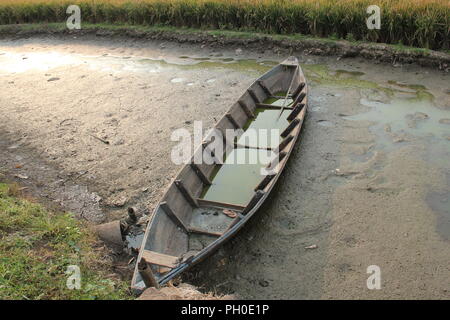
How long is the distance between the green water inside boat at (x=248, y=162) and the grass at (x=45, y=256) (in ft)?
5.20

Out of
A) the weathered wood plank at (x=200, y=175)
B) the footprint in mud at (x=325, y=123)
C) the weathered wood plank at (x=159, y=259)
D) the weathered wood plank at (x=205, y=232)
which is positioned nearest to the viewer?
the weathered wood plank at (x=159, y=259)

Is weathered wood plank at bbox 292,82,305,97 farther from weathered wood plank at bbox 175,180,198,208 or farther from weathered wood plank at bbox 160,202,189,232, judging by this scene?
weathered wood plank at bbox 160,202,189,232

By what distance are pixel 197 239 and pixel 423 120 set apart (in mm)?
4034

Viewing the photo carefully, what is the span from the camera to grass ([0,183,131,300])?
3.20 m

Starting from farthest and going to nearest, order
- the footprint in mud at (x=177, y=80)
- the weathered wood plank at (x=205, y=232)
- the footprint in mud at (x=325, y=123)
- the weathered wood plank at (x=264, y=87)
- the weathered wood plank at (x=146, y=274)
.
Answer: the footprint in mud at (x=177, y=80) < the weathered wood plank at (x=264, y=87) < the footprint in mud at (x=325, y=123) < the weathered wood plank at (x=205, y=232) < the weathered wood plank at (x=146, y=274)

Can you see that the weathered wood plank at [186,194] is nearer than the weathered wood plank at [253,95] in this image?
Yes

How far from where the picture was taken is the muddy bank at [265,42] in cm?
786

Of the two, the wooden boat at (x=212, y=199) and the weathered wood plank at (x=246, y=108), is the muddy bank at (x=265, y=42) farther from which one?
the weathered wood plank at (x=246, y=108)

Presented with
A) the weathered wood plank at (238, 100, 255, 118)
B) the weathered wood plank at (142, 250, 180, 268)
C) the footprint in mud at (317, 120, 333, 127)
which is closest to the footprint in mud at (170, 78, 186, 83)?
the weathered wood plank at (238, 100, 255, 118)

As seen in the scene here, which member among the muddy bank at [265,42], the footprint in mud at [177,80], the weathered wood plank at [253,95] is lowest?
the weathered wood plank at [253,95]

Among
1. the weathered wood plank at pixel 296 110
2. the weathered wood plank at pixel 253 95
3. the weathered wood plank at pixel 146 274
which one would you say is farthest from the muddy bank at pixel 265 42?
the weathered wood plank at pixel 146 274

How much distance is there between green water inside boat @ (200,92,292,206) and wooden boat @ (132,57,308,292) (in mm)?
12

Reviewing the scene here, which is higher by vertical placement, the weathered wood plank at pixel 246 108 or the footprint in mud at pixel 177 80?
the footprint in mud at pixel 177 80
